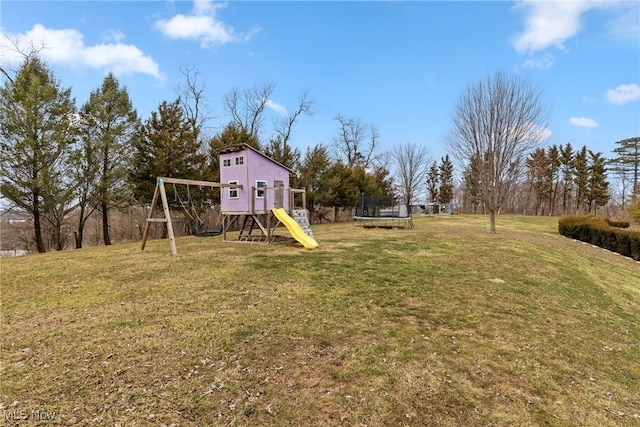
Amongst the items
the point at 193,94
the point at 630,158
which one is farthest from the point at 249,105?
the point at 630,158

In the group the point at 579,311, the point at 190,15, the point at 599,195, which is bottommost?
the point at 579,311

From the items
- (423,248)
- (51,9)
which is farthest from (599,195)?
(51,9)

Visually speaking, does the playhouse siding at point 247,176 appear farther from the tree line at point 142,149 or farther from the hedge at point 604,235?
the hedge at point 604,235

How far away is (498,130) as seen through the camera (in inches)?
513

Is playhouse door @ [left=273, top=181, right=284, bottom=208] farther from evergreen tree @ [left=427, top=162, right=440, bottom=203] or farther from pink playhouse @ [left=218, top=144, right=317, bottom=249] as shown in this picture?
evergreen tree @ [left=427, top=162, right=440, bottom=203]

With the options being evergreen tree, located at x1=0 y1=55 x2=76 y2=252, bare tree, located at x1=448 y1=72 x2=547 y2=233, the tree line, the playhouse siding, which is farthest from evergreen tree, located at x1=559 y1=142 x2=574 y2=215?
evergreen tree, located at x1=0 y1=55 x2=76 y2=252

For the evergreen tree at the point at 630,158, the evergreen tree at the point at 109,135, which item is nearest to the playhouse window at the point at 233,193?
the evergreen tree at the point at 109,135

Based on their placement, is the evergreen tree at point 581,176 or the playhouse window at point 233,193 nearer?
the playhouse window at point 233,193

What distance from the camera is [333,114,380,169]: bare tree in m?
33.7

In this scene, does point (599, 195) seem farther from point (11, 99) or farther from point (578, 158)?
point (11, 99)

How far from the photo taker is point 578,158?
32.1m

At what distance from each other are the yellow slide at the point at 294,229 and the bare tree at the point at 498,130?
8.53 meters

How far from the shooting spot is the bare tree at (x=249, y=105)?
25200 mm

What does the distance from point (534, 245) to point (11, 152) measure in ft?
65.2
